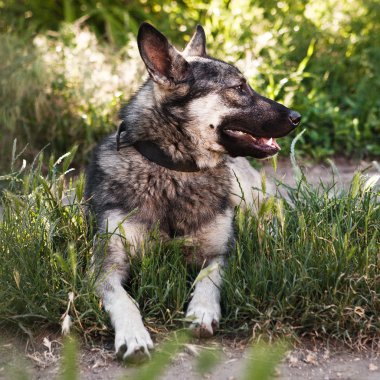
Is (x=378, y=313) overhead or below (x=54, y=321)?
overhead

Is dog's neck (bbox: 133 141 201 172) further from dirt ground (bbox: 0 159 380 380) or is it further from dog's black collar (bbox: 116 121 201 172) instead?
dirt ground (bbox: 0 159 380 380)

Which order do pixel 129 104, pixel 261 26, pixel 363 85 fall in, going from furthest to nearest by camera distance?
pixel 261 26
pixel 363 85
pixel 129 104

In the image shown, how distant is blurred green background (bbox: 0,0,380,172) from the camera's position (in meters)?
6.21

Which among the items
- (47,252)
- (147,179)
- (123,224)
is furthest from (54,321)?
(147,179)

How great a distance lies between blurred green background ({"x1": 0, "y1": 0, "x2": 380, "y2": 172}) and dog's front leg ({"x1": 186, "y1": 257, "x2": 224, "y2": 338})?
2.88 m

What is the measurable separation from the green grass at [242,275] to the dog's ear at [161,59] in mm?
798

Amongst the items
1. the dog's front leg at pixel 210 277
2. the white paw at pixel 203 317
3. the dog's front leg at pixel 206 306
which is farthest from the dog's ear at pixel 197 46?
the white paw at pixel 203 317

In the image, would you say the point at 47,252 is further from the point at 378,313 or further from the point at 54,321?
the point at 378,313

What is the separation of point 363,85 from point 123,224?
4.36m

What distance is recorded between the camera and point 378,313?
10.6 feet

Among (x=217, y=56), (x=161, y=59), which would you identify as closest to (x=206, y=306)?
(x=161, y=59)

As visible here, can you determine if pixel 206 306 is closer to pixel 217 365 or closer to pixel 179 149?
pixel 217 365

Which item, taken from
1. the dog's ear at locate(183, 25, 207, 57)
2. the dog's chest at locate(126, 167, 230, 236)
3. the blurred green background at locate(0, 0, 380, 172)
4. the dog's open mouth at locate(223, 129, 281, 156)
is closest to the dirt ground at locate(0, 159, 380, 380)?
the dog's chest at locate(126, 167, 230, 236)

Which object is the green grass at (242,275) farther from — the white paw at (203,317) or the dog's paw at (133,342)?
the dog's paw at (133,342)
